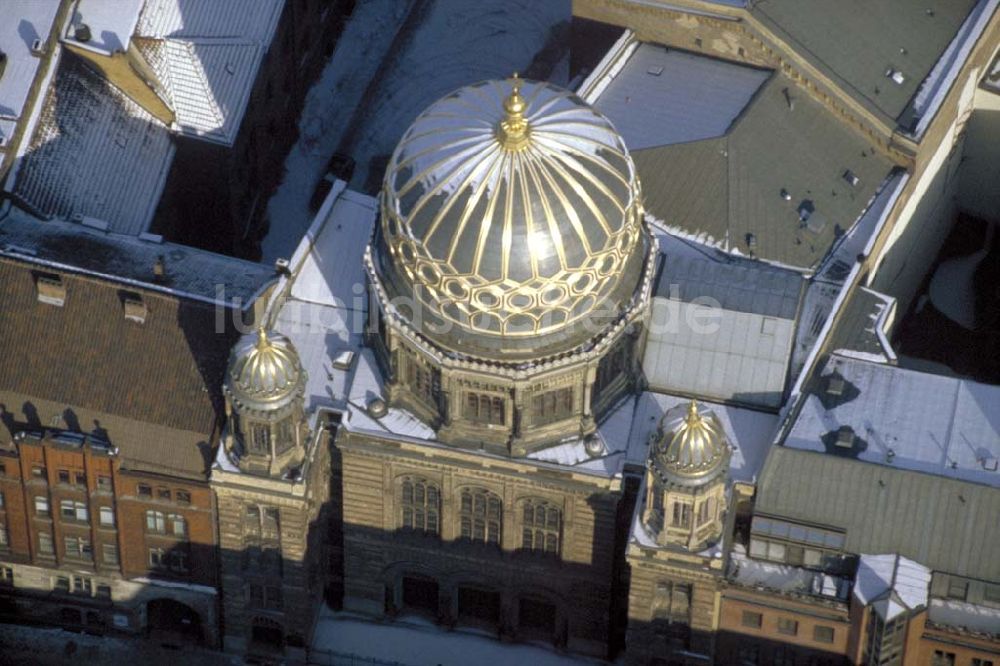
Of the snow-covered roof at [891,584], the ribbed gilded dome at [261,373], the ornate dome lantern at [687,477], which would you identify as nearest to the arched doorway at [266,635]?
the ribbed gilded dome at [261,373]

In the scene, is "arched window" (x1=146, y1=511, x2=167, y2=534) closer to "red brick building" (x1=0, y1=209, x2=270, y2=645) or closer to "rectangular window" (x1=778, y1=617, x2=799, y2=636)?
"red brick building" (x1=0, y1=209, x2=270, y2=645)

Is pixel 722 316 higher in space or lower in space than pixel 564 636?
higher

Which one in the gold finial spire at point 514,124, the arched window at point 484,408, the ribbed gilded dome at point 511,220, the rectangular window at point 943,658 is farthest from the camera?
the arched window at point 484,408

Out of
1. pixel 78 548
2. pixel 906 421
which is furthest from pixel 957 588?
pixel 78 548

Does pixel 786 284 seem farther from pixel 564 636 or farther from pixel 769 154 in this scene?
pixel 564 636

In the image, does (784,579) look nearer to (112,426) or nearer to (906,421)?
(906,421)

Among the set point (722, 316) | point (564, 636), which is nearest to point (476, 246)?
point (722, 316)

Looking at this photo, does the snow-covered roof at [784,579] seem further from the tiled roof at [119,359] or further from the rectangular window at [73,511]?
the rectangular window at [73,511]
